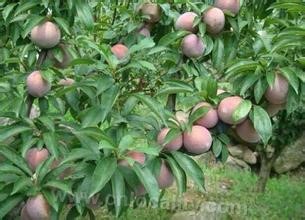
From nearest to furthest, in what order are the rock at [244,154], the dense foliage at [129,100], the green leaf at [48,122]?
the dense foliage at [129,100] → the green leaf at [48,122] → the rock at [244,154]

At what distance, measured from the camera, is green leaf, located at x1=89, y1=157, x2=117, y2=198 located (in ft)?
3.19

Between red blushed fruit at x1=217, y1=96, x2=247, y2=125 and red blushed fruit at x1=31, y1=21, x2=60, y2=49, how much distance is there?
46 cm

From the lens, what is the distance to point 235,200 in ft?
12.6

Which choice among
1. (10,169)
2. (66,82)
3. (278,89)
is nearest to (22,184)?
(10,169)

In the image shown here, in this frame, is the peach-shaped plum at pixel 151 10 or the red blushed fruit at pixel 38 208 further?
the peach-shaped plum at pixel 151 10

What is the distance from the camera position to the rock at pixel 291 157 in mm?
4660

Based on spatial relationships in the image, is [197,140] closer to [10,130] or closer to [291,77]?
[291,77]

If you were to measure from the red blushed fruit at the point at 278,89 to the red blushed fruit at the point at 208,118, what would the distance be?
A: 0.13 m

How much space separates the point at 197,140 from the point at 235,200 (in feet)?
9.20

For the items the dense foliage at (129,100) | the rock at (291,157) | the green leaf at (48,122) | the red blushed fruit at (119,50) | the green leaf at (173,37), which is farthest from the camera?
the rock at (291,157)

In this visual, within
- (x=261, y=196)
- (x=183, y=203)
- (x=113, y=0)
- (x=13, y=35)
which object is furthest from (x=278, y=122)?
(x=13, y=35)

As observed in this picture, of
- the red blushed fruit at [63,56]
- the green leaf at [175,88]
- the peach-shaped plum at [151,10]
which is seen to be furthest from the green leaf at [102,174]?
the peach-shaped plum at [151,10]

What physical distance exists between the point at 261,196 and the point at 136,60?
2940 millimetres

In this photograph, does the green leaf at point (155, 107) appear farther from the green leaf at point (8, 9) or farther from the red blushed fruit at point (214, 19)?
the green leaf at point (8, 9)
